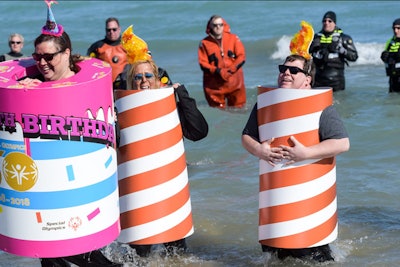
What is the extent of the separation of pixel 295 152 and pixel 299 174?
0.64 ft

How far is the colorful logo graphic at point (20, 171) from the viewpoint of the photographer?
4902 millimetres

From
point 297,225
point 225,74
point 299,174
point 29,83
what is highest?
point 29,83

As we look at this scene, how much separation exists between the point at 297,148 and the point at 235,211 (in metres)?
2.67

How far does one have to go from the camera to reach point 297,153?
5.63 meters

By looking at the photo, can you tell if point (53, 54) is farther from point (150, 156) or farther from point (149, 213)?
point (149, 213)

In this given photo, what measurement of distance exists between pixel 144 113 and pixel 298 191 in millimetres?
1180

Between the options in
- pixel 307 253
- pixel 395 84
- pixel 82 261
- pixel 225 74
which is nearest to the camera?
pixel 82 261

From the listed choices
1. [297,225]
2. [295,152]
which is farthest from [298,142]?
[297,225]

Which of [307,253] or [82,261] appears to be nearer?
[82,261]

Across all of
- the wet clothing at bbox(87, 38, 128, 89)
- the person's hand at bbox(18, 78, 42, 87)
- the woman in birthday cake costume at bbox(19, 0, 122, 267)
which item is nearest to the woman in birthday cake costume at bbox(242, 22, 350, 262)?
the woman in birthday cake costume at bbox(19, 0, 122, 267)

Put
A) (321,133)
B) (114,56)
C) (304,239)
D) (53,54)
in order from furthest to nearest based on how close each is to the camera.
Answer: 1. (114,56)
2. (304,239)
3. (321,133)
4. (53,54)

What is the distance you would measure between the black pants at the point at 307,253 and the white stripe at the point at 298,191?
43 centimetres

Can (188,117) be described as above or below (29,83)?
below

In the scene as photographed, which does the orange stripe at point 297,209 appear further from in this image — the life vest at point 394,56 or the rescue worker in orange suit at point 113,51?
the life vest at point 394,56
